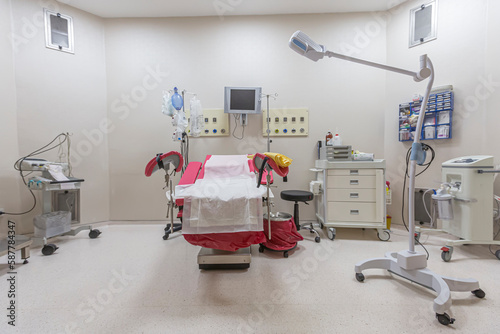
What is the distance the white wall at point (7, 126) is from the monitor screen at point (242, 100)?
2.43m

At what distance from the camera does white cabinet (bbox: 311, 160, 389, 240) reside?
7.38 ft

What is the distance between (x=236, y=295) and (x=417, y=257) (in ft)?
3.89

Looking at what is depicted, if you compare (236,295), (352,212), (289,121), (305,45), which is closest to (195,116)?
(289,121)

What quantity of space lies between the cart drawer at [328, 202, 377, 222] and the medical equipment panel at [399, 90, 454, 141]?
1083 millimetres

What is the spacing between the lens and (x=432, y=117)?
245 cm

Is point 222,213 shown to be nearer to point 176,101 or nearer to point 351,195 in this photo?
point 351,195

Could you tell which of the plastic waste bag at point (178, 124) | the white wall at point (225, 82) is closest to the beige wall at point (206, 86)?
the white wall at point (225, 82)

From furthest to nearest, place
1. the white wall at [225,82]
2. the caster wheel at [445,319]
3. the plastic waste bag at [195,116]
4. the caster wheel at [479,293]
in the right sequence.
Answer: the white wall at [225,82], the plastic waste bag at [195,116], the caster wheel at [479,293], the caster wheel at [445,319]

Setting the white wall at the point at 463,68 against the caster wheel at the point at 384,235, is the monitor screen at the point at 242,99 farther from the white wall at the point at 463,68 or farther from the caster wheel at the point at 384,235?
the caster wheel at the point at 384,235

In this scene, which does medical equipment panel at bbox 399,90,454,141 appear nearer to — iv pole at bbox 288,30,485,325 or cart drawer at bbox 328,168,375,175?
cart drawer at bbox 328,168,375,175

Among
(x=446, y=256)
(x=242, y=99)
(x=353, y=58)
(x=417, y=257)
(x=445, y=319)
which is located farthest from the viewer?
(x=242, y=99)

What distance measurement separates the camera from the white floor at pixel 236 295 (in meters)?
1.11

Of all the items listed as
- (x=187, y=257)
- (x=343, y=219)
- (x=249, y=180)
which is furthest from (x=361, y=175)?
(x=187, y=257)

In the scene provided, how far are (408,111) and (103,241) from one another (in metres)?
3.91
